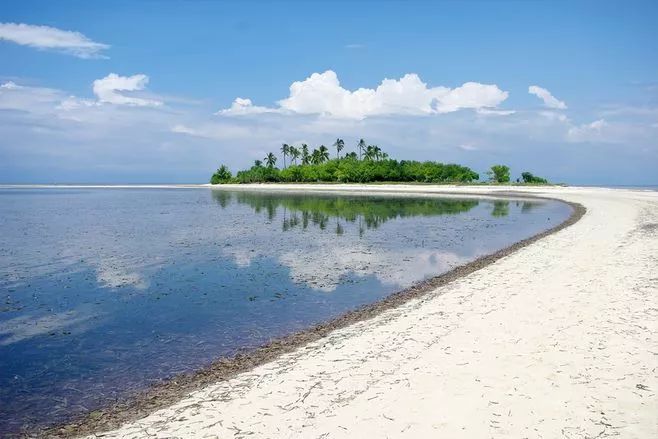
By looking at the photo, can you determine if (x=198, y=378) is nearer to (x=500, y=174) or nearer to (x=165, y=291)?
(x=165, y=291)

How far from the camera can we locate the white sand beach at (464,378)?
716 centimetres

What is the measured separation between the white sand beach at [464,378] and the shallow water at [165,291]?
2.66m

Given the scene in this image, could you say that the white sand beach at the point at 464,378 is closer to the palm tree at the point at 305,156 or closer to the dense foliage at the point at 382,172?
the dense foliage at the point at 382,172

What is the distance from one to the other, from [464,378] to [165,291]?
1315 cm

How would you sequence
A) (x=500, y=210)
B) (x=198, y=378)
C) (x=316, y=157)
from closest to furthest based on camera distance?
(x=198, y=378) → (x=500, y=210) → (x=316, y=157)

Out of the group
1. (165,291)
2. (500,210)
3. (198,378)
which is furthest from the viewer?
(500,210)

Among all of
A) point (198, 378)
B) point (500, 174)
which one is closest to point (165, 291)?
point (198, 378)

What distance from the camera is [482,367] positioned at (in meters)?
9.23

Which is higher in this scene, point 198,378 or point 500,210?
point 500,210

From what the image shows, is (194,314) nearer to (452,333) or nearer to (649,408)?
(452,333)

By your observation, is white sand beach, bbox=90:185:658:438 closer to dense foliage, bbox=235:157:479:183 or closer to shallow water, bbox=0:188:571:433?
shallow water, bbox=0:188:571:433

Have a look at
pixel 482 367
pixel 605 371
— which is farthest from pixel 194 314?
pixel 605 371

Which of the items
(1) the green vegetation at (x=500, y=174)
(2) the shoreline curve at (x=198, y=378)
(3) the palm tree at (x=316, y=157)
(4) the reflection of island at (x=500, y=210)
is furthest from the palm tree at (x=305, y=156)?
(2) the shoreline curve at (x=198, y=378)

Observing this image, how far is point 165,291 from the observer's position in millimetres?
18453
